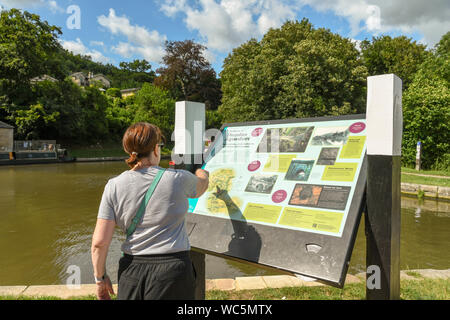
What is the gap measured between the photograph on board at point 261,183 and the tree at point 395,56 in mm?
32301

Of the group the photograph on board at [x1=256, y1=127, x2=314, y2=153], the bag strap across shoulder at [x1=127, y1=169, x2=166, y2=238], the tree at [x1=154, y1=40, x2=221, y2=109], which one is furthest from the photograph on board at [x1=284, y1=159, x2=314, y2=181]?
the tree at [x1=154, y1=40, x2=221, y2=109]

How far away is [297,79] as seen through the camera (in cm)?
1770

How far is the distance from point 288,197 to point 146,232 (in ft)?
3.56

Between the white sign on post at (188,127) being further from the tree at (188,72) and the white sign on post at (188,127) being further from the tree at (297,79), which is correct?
the tree at (188,72)

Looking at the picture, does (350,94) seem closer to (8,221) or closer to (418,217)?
(418,217)

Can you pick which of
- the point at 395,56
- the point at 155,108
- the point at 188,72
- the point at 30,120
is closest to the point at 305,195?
the point at 30,120

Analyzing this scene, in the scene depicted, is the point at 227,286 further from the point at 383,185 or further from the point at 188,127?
the point at 383,185

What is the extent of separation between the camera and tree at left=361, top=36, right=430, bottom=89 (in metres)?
30.2

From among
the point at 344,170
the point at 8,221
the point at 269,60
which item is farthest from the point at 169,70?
the point at 344,170

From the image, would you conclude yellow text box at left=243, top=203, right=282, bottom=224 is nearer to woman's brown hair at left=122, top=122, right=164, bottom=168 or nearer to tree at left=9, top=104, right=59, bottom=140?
woman's brown hair at left=122, top=122, right=164, bottom=168

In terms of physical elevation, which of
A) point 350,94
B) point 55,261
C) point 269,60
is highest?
point 269,60

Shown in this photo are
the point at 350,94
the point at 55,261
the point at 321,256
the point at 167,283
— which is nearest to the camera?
the point at 167,283
